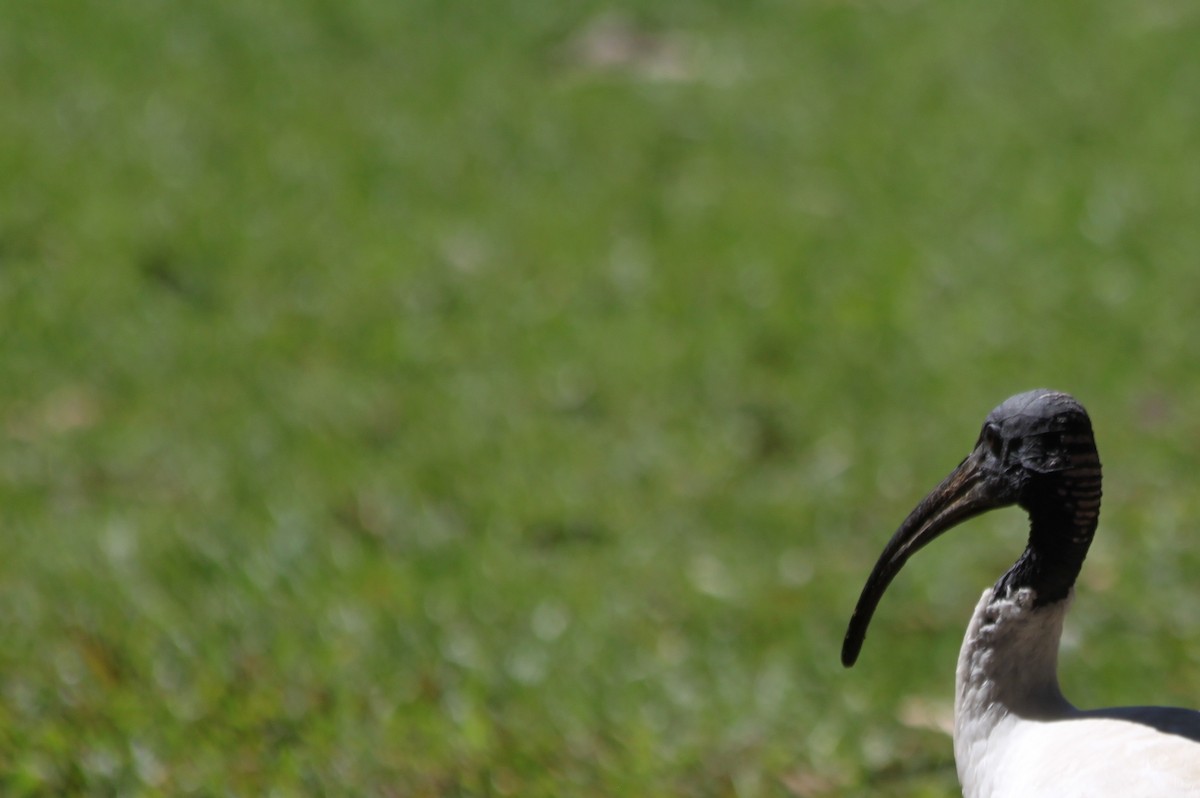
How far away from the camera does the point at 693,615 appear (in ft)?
20.5

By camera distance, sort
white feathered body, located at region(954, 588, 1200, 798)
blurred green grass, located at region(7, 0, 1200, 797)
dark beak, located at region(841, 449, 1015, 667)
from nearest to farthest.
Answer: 1. white feathered body, located at region(954, 588, 1200, 798)
2. dark beak, located at region(841, 449, 1015, 667)
3. blurred green grass, located at region(7, 0, 1200, 797)

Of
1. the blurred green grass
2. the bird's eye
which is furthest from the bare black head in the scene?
the blurred green grass


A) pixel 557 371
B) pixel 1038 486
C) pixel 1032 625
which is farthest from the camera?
pixel 557 371

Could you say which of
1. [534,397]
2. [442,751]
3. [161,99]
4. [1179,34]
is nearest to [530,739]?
[442,751]

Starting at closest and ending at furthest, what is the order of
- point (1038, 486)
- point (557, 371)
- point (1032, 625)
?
point (1038, 486)
point (1032, 625)
point (557, 371)

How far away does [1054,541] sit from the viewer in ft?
11.9

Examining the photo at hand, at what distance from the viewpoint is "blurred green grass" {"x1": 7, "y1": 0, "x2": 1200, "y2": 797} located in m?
5.18

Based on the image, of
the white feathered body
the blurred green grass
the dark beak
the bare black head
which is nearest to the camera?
the white feathered body

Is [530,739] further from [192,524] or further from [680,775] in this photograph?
[192,524]

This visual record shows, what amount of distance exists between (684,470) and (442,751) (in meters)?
2.81

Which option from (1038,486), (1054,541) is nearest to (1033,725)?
(1054,541)

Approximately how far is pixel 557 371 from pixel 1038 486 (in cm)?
466

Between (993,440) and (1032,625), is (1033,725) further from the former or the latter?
(993,440)

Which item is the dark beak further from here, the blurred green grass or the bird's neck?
the blurred green grass
